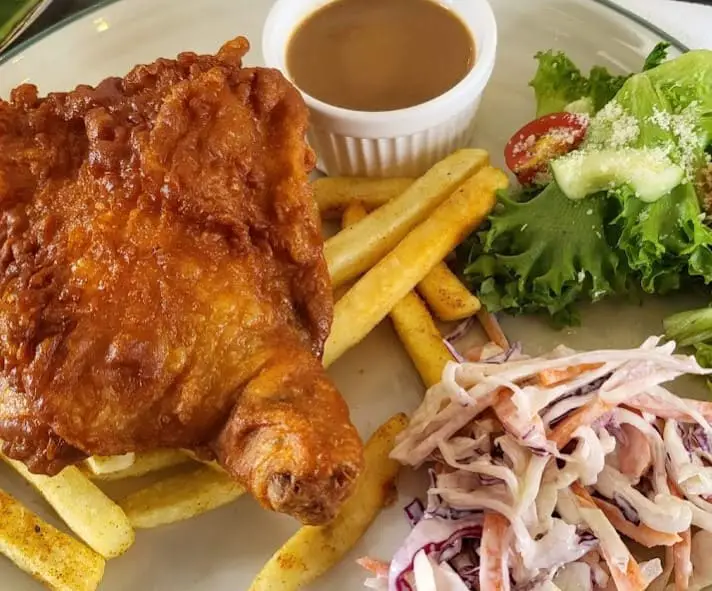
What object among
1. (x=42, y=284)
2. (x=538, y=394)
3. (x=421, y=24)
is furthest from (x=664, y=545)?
(x=421, y=24)

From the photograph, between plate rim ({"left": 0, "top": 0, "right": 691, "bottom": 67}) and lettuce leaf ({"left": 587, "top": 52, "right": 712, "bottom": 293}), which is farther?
plate rim ({"left": 0, "top": 0, "right": 691, "bottom": 67})

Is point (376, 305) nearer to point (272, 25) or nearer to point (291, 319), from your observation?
point (291, 319)

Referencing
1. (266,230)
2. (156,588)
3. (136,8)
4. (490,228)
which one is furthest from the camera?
(136,8)

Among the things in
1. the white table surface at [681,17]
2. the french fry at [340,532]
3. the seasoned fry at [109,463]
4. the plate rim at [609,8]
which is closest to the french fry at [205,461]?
the seasoned fry at [109,463]

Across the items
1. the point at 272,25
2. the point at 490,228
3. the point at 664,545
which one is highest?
the point at 272,25

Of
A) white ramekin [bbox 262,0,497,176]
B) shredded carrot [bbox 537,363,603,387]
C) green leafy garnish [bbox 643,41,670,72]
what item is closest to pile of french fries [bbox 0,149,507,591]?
white ramekin [bbox 262,0,497,176]

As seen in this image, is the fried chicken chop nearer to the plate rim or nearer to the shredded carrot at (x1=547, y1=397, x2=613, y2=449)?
the shredded carrot at (x1=547, y1=397, x2=613, y2=449)

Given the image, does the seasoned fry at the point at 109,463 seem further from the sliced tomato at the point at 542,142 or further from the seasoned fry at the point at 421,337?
the sliced tomato at the point at 542,142
